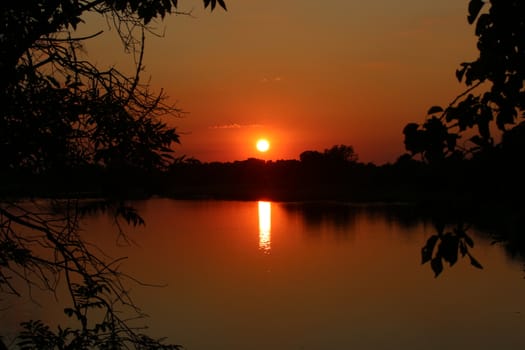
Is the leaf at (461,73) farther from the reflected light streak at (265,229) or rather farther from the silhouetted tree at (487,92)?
the reflected light streak at (265,229)

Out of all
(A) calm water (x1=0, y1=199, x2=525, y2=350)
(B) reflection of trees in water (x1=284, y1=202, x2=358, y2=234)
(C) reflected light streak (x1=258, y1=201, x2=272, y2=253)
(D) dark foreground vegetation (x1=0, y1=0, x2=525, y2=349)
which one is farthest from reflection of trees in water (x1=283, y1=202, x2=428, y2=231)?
(D) dark foreground vegetation (x1=0, y1=0, x2=525, y2=349)

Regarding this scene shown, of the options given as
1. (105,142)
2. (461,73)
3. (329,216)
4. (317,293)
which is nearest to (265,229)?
(329,216)

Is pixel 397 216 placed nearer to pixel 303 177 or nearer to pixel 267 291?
pixel 267 291

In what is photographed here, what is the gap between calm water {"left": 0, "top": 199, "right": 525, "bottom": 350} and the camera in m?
11.8

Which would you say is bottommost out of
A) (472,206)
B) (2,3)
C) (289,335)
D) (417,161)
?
(289,335)

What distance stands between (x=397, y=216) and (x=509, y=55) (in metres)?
32.6

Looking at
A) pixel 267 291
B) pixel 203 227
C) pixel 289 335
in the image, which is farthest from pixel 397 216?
pixel 289 335

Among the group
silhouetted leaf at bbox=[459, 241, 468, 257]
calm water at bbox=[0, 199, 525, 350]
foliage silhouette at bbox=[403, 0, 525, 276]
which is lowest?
calm water at bbox=[0, 199, 525, 350]

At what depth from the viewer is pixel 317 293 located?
15328 mm

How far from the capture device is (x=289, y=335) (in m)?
12.0

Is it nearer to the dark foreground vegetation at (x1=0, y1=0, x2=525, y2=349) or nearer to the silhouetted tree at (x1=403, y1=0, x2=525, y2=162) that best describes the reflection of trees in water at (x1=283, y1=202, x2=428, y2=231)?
the dark foreground vegetation at (x1=0, y1=0, x2=525, y2=349)

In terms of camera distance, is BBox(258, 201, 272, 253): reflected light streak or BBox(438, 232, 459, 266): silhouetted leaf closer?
BBox(438, 232, 459, 266): silhouetted leaf

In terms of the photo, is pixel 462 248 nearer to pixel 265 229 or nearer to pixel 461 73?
pixel 461 73

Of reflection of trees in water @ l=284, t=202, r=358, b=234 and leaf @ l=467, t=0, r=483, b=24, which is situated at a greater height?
leaf @ l=467, t=0, r=483, b=24
